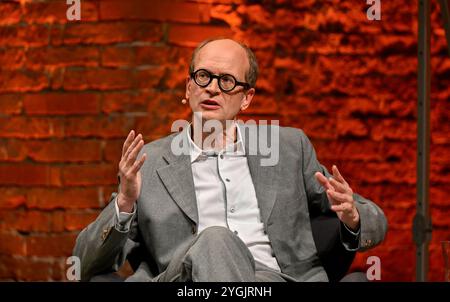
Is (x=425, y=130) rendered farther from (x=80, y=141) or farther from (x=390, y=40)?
(x=80, y=141)

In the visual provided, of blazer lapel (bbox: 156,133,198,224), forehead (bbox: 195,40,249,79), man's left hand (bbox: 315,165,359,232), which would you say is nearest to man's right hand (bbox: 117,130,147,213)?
blazer lapel (bbox: 156,133,198,224)

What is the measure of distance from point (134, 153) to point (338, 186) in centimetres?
54

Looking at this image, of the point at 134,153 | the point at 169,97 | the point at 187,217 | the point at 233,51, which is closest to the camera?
the point at 134,153

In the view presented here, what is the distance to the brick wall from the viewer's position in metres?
3.33

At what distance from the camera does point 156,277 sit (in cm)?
241

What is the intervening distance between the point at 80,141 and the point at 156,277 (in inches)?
42.8

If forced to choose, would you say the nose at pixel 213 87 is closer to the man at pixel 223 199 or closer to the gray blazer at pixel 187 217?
the man at pixel 223 199

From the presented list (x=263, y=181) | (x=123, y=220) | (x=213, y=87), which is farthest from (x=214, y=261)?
(x=213, y=87)

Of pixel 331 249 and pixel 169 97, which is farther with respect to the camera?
pixel 169 97

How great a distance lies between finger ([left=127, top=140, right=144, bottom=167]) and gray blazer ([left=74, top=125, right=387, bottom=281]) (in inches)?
6.4

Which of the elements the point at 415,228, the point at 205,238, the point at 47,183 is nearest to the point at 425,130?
the point at 415,228

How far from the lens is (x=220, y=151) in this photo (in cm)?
262

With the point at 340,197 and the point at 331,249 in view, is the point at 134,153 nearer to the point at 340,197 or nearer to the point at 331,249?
the point at 340,197

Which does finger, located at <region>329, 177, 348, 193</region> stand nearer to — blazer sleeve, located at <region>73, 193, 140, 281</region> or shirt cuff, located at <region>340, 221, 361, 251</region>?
shirt cuff, located at <region>340, 221, 361, 251</region>
